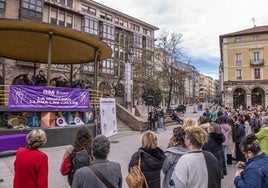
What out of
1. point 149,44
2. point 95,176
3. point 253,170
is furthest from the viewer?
point 149,44

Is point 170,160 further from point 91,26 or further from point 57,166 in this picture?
point 91,26

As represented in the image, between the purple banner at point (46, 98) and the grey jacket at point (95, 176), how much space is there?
34.6ft

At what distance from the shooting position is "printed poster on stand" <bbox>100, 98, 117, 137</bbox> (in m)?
14.2

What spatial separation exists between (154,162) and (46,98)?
10.4 metres

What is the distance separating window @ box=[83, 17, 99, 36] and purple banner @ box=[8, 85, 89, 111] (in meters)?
37.0

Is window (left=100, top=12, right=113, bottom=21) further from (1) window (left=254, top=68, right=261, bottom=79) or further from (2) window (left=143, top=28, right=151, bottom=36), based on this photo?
(1) window (left=254, top=68, right=261, bottom=79)

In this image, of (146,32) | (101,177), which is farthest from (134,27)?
(101,177)

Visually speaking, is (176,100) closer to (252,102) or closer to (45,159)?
(252,102)

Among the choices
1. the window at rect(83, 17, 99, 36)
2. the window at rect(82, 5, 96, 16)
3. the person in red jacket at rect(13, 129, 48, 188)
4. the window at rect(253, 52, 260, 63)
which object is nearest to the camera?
the person in red jacket at rect(13, 129, 48, 188)

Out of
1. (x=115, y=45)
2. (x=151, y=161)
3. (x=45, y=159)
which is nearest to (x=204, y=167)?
(x=151, y=161)

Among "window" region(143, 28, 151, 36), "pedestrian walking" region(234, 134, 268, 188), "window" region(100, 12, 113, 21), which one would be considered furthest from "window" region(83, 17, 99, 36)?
"pedestrian walking" region(234, 134, 268, 188)

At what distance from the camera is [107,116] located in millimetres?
14625

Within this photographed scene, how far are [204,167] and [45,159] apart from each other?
2122 mm

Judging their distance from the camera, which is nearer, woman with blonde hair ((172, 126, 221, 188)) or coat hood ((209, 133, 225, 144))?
woman with blonde hair ((172, 126, 221, 188))
